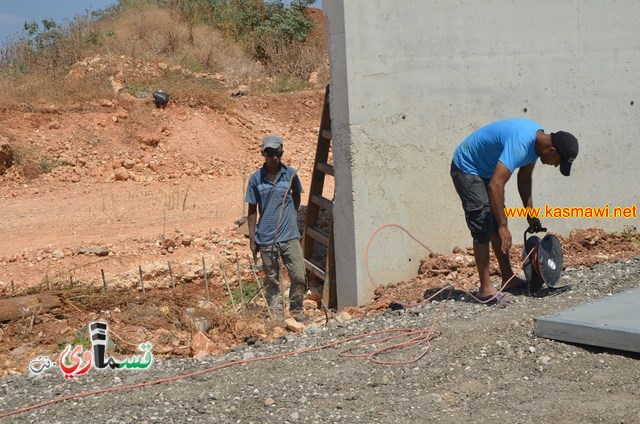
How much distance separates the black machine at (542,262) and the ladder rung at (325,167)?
2.25 meters

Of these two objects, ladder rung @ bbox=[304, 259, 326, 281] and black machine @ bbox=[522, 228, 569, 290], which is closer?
black machine @ bbox=[522, 228, 569, 290]

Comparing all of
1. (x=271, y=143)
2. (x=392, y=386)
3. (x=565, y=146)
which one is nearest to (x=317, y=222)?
(x=271, y=143)

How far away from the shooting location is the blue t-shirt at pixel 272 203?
717 centimetres

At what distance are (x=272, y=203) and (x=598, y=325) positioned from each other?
2978 mm

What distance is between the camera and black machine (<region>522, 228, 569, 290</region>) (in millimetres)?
6332

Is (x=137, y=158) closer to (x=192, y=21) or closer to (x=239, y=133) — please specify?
(x=239, y=133)

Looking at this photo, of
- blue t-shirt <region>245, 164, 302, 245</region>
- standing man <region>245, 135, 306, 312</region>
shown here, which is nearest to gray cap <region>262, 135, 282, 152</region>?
standing man <region>245, 135, 306, 312</region>

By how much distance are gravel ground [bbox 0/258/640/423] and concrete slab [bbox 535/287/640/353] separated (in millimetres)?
71

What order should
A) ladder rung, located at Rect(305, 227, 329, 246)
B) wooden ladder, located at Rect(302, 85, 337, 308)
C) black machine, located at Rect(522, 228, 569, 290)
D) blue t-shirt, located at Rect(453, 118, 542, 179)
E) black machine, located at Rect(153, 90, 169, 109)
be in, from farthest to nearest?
1. black machine, located at Rect(153, 90, 169, 109)
2. ladder rung, located at Rect(305, 227, 329, 246)
3. wooden ladder, located at Rect(302, 85, 337, 308)
4. black machine, located at Rect(522, 228, 569, 290)
5. blue t-shirt, located at Rect(453, 118, 542, 179)

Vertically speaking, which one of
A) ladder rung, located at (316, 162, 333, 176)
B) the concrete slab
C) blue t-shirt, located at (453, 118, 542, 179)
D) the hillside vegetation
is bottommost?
the concrete slab

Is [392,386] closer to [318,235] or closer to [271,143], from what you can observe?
[271,143]

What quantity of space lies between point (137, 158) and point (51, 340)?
25.7ft

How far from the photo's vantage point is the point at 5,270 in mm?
9266

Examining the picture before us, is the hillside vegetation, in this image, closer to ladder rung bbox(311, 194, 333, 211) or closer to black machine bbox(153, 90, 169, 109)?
black machine bbox(153, 90, 169, 109)
